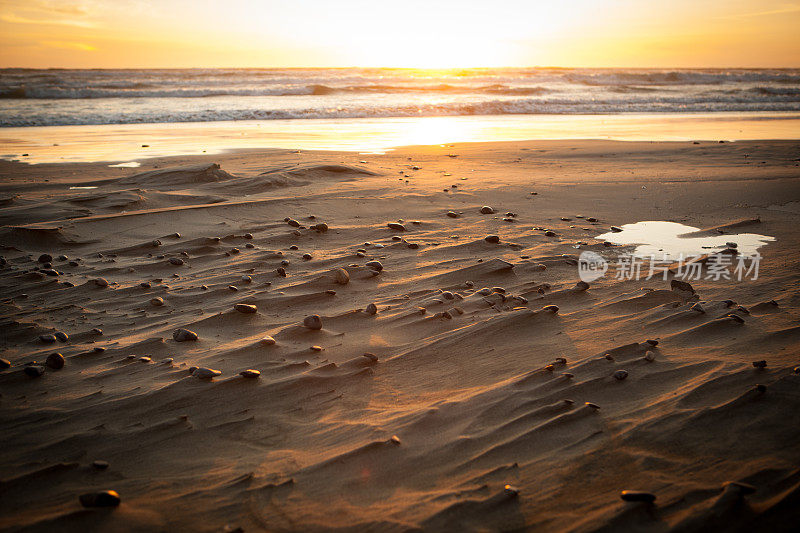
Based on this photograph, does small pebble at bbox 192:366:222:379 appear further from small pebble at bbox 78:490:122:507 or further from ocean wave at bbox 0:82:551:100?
ocean wave at bbox 0:82:551:100

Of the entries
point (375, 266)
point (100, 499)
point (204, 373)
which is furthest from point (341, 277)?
point (100, 499)

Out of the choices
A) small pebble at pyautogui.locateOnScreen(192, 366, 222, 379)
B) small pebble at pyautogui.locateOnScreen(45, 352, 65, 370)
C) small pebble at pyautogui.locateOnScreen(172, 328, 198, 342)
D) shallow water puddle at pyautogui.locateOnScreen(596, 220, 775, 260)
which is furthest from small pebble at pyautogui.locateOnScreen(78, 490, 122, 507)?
shallow water puddle at pyautogui.locateOnScreen(596, 220, 775, 260)

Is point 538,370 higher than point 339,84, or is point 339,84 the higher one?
point 339,84

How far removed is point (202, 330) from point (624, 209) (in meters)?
4.31

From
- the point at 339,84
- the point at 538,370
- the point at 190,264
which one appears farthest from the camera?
the point at 339,84

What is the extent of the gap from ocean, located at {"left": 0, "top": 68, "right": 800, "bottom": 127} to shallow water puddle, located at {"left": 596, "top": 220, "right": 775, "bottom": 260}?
14069 mm

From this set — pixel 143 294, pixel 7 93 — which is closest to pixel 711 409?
pixel 143 294

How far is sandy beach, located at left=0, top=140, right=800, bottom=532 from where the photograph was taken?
1.78 metres

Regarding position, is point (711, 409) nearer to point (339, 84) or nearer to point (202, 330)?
point (202, 330)

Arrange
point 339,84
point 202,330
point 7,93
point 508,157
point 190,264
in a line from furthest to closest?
point 339,84
point 7,93
point 508,157
point 190,264
point 202,330

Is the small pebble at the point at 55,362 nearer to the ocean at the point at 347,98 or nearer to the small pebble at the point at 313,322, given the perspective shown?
the small pebble at the point at 313,322

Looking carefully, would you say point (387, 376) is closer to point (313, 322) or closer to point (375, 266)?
point (313, 322)

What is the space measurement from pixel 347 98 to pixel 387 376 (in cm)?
2299

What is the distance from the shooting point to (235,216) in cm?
523
